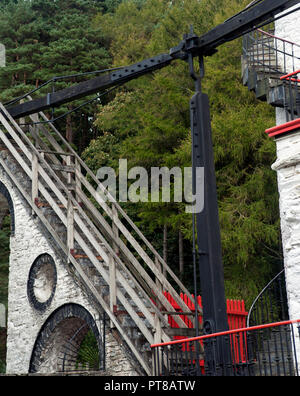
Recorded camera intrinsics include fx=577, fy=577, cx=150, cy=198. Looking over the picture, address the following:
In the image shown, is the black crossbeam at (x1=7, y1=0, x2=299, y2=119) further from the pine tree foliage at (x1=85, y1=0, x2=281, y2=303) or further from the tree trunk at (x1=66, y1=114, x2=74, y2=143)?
the tree trunk at (x1=66, y1=114, x2=74, y2=143)

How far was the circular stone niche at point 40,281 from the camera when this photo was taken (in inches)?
497

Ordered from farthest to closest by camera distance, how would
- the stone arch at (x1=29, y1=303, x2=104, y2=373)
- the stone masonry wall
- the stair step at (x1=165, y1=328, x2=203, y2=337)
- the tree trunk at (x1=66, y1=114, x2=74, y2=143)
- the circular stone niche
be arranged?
the tree trunk at (x1=66, y1=114, x2=74, y2=143) < the circular stone niche < the stone arch at (x1=29, y1=303, x2=104, y2=373) < the stair step at (x1=165, y1=328, x2=203, y2=337) < the stone masonry wall

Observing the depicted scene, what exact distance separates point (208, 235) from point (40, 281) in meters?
5.40

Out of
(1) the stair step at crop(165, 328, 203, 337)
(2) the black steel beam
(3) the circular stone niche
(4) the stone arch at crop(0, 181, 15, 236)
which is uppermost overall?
(2) the black steel beam

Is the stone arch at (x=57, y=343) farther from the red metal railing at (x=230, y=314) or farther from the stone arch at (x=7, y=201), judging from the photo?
the stone arch at (x=7, y=201)

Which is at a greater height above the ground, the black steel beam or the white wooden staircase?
the black steel beam

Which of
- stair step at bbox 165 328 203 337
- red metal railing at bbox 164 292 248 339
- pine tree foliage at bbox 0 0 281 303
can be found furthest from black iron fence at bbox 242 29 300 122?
stair step at bbox 165 328 203 337

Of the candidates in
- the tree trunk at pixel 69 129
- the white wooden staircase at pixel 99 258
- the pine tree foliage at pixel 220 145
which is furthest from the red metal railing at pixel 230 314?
the tree trunk at pixel 69 129

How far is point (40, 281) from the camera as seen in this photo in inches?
507

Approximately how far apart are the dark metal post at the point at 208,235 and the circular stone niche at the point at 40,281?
15.6 ft

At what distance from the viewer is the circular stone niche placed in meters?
12.6

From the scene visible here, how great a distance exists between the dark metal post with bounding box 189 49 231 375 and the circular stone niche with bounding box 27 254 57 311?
4.77 meters

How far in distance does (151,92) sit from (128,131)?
1.98 metres

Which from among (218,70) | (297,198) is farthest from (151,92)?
(297,198)
